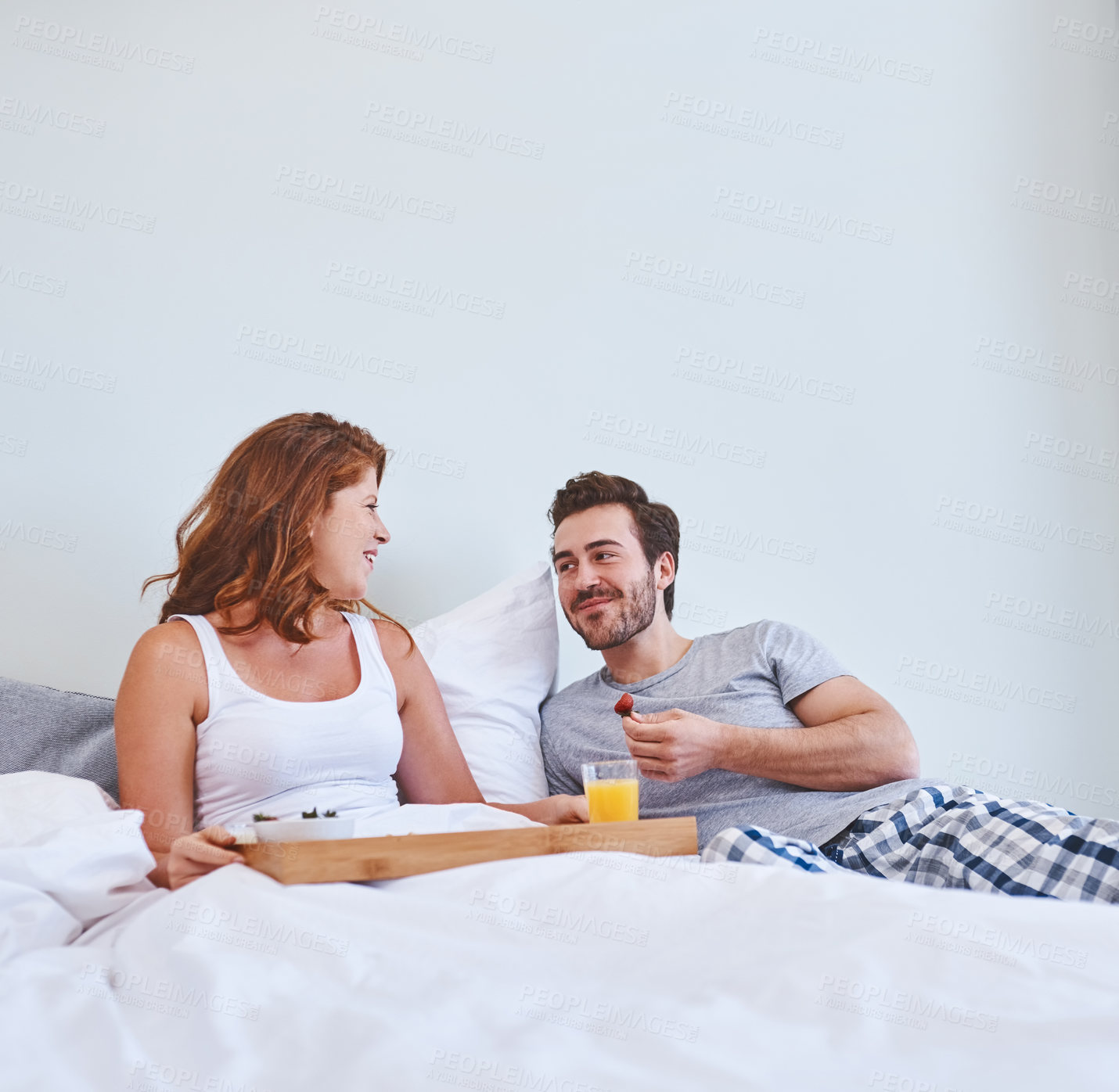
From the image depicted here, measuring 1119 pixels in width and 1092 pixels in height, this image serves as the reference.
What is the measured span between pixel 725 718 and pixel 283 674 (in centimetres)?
67

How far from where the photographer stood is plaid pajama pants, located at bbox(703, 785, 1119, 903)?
35.5 inches

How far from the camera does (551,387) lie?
6.15 feet

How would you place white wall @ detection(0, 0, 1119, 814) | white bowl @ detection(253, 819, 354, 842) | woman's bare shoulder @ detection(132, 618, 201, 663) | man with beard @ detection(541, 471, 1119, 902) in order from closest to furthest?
1. white bowl @ detection(253, 819, 354, 842)
2. man with beard @ detection(541, 471, 1119, 902)
3. woman's bare shoulder @ detection(132, 618, 201, 663)
4. white wall @ detection(0, 0, 1119, 814)

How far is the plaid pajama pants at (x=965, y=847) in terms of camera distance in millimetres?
901

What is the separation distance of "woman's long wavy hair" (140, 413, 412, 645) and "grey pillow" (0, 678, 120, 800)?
18 centimetres

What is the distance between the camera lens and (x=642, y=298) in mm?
1927

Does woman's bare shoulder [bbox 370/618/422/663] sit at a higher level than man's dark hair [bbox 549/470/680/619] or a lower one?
lower

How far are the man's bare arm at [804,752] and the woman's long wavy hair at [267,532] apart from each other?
1.69ft

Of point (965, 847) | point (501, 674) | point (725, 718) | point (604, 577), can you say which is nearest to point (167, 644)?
point (501, 674)

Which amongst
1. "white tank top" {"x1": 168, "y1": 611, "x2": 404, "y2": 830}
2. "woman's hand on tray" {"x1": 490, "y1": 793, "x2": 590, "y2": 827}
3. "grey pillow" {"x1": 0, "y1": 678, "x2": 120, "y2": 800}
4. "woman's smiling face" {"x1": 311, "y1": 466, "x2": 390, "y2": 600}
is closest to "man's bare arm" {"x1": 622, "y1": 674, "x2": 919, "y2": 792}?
"woman's hand on tray" {"x1": 490, "y1": 793, "x2": 590, "y2": 827}

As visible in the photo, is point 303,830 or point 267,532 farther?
point 267,532

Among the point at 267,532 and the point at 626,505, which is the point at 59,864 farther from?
the point at 626,505

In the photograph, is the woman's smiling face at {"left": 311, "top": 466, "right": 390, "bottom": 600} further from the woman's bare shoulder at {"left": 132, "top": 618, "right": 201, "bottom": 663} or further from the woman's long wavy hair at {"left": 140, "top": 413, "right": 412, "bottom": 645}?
the woman's bare shoulder at {"left": 132, "top": 618, "right": 201, "bottom": 663}

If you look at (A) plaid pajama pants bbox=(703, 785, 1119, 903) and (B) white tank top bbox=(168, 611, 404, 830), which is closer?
(A) plaid pajama pants bbox=(703, 785, 1119, 903)
